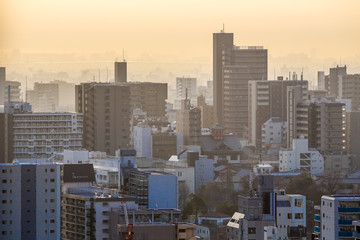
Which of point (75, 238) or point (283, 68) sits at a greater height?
point (283, 68)

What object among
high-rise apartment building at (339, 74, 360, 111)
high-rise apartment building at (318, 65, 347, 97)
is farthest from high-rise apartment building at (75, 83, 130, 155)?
high-rise apartment building at (339, 74, 360, 111)

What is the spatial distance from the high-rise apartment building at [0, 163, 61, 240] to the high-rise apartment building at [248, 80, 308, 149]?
22.3 m

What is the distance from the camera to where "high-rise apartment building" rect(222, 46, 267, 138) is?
49.3 meters

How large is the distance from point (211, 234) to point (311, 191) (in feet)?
16.5

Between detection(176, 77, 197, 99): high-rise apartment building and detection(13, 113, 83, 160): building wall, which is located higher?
detection(176, 77, 197, 99): high-rise apartment building

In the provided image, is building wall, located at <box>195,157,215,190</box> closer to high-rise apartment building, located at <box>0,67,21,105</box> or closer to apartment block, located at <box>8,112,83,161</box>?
apartment block, located at <box>8,112,83,161</box>

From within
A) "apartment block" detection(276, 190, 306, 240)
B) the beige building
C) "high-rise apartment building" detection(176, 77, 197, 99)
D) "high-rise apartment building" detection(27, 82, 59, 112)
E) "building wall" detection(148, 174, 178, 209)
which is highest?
"high-rise apartment building" detection(176, 77, 197, 99)

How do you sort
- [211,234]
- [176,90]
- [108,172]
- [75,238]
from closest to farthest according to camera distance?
[75,238]
[211,234]
[108,172]
[176,90]

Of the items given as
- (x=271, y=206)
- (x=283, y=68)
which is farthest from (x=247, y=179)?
(x=283, y=68)

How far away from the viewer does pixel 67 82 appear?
44.9 metres

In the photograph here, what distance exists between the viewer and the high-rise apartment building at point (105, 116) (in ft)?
122

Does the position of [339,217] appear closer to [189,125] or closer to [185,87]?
[189,125]

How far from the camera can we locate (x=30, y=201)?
2334cm

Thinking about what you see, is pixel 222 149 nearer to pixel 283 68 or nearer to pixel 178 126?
pixel 178 126
